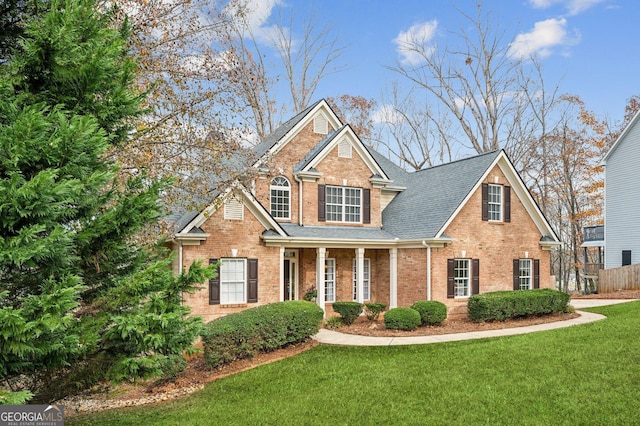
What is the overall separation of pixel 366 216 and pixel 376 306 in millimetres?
4527

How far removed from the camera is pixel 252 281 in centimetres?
1620

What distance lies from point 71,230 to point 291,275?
1358 cm

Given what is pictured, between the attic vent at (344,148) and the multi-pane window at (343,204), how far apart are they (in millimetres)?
1332

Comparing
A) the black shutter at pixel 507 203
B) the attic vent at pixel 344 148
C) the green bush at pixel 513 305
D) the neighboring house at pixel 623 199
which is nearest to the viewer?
Answer: the green bush at pixel 513 305

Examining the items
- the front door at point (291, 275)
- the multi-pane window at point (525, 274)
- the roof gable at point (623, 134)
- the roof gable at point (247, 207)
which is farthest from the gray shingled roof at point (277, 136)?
the roof gable at point (623, 134)

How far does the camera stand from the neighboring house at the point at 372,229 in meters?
17.9

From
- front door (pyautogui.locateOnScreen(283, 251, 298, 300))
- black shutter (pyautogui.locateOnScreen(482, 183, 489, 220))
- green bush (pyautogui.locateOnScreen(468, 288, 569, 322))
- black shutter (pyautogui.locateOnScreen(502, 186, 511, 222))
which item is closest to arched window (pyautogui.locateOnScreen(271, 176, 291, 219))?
front door (pyautogui.locateOnScreen(283, 251, 298, 300))

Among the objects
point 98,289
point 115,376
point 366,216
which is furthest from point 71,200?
point 366,216

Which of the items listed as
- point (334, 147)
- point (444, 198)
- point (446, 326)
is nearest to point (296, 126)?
point (334, 147)

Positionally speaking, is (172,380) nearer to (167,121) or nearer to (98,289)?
(98,289)

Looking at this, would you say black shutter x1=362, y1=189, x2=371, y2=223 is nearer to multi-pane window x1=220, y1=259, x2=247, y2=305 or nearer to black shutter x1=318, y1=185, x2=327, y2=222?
→ black shutter x1=318, y1=185, x2=327, y2=222

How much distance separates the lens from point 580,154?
36062 mm

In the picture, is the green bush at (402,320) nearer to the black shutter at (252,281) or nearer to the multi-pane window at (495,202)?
the black shutter at (252,281)

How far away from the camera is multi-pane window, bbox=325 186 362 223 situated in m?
19.6
